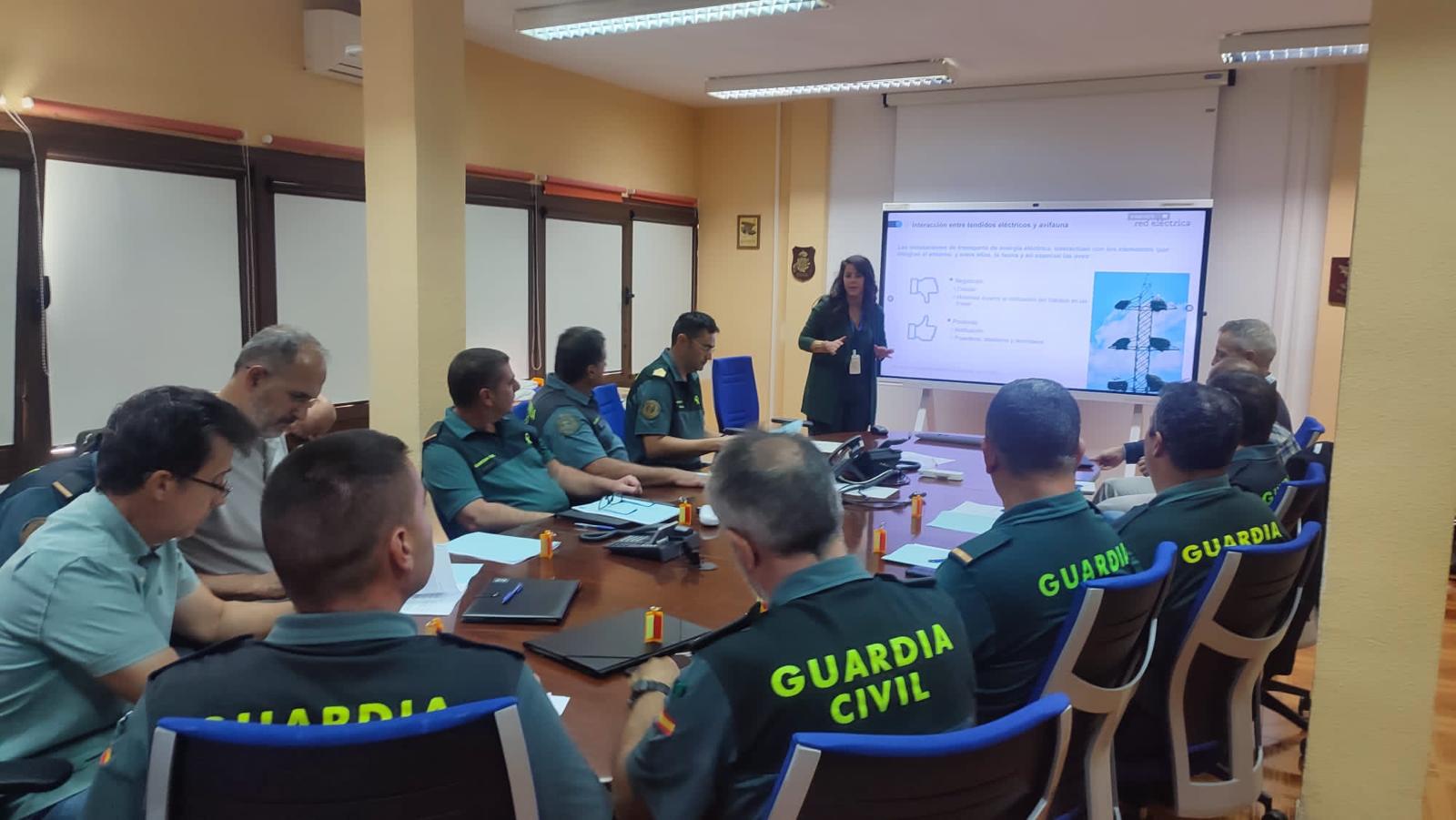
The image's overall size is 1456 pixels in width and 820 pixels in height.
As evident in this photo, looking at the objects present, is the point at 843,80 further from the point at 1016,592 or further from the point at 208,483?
Result: the point at 208,483

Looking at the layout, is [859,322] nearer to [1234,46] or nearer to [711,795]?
[1234,46]

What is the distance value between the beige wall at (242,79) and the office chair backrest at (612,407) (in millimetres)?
1909

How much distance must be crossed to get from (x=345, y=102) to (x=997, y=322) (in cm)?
420

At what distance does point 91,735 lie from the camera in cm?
163

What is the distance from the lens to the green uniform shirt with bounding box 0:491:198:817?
4.97ft

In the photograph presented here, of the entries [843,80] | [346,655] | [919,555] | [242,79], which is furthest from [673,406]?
[346,655]

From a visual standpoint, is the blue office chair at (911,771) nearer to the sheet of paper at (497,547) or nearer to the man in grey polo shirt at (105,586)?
the man in grey polo shirt at (105,586)

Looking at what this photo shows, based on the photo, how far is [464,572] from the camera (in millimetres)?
2354

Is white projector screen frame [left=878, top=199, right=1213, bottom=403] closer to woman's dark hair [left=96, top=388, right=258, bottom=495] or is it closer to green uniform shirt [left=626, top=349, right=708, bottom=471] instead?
green uniform shirt [left=626, top=349, right=708, bottom=471]

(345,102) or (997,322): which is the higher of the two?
(345,102)

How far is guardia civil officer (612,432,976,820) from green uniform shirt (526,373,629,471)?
212cm

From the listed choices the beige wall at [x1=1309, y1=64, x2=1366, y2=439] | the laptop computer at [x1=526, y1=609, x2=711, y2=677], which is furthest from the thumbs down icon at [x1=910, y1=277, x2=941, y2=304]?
the laptop computer at [x1=526, y1=609, x2=711, y2=677]

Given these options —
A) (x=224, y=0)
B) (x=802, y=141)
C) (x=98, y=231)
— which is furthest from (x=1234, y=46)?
(x=98, y=231)

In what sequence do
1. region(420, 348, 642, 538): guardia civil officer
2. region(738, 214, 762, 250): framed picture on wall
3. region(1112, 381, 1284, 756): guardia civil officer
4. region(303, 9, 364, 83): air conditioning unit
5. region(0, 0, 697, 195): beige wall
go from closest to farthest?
1. region(1112, 381, 1284, 756): guardia civil officer
2. region(420, 348, 642, 538): guardia civil officer
3. region(0, 0, 697, 195): beige wall
4. region(303, 9, 364, 83): air conditioning unit
5. region(738, 214, 762, 250): framed picture on wall
